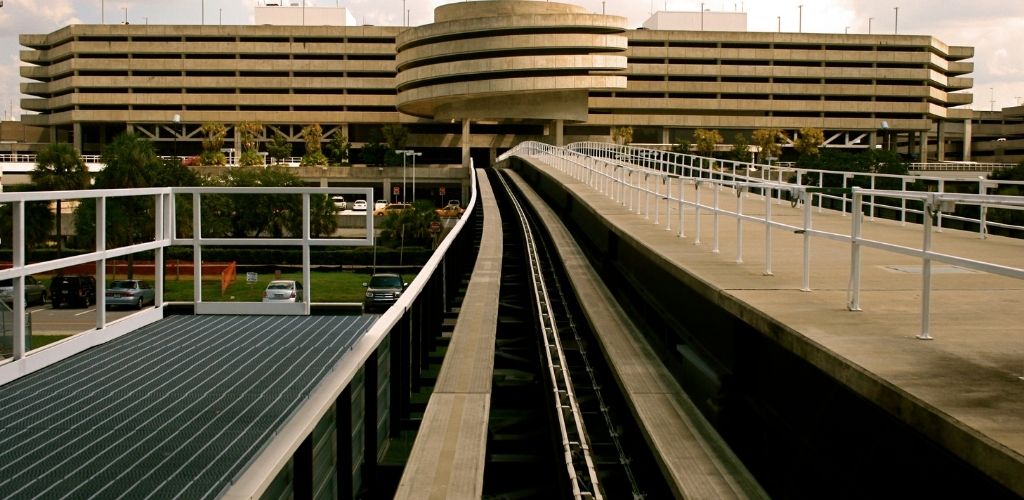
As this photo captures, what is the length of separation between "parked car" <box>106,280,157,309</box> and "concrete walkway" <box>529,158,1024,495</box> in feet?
19.7

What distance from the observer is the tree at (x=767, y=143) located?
118812mm

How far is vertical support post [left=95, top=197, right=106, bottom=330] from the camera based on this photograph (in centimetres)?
1053

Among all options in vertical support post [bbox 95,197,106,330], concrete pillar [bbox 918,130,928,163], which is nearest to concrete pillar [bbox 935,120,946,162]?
concrete pillar [bbox 918,130,928,163]

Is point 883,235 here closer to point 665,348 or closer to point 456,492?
point 665,348

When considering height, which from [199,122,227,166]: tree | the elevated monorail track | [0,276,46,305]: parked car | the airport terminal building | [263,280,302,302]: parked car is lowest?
the elevated monorail track

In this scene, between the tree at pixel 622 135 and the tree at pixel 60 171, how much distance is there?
71.4 meters

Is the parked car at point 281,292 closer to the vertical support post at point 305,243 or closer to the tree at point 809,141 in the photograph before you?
the vertical support post at point 305,243

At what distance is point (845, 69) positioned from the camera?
134 meters

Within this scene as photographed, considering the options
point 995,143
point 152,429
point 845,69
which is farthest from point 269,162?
point 152,429

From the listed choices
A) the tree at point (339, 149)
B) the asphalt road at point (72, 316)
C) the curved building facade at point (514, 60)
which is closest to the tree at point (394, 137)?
the curved building facade at point (514, 60)

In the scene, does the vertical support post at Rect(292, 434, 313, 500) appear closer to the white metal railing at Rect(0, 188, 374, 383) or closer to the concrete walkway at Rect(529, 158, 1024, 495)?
the concrete walkway at Rect(529, 158, 1024, 495)

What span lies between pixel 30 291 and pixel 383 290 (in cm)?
2507

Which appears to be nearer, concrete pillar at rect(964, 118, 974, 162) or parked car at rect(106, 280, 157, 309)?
parked car at rect(106, 280, 157, 309)

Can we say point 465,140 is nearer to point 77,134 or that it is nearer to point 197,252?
point 77,134
